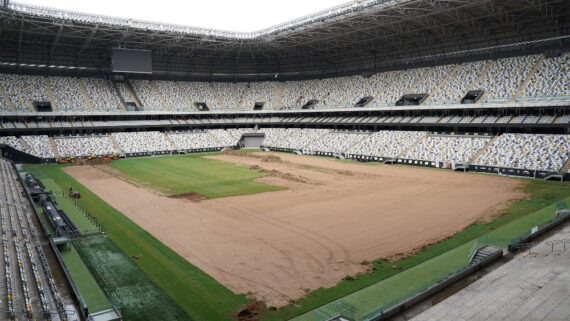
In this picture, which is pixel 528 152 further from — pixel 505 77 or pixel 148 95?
pixel 148 95

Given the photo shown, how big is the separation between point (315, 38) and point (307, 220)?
43278mm

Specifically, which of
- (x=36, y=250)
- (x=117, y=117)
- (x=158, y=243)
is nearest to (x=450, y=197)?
(x=158, y=243)

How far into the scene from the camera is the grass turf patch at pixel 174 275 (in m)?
13.1

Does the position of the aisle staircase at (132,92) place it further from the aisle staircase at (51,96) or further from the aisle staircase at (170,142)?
the aisle staircase at (51,96)

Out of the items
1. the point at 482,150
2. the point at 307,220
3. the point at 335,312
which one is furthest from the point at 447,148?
the point at 335,312

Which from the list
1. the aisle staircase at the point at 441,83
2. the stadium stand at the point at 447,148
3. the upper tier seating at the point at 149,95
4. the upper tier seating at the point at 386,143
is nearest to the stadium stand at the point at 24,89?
the upper tier seating at the point at 149,95

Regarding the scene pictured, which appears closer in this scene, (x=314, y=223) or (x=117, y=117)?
(x=314, y=223)

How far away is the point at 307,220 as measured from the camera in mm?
23312

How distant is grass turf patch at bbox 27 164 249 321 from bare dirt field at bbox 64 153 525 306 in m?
0.60

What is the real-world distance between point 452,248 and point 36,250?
61.9ft

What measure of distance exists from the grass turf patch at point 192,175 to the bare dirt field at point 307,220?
2.13 m

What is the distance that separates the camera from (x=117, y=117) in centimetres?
6494

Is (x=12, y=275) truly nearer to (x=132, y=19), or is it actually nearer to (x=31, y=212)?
(x=31, y=212)

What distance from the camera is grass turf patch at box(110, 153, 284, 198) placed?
3347 centimetres
